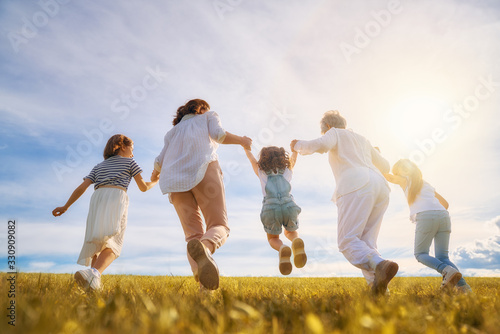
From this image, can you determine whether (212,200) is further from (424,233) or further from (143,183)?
(424,233)

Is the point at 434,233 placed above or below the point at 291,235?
below

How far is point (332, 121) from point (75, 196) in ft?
13.8

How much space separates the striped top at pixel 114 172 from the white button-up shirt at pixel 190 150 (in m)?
0.75

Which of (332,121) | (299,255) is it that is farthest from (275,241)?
(332,121)

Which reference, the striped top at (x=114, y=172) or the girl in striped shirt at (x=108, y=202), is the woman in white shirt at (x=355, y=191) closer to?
the striped top at (x=114, y=172)

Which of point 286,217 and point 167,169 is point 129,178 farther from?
point 286,217

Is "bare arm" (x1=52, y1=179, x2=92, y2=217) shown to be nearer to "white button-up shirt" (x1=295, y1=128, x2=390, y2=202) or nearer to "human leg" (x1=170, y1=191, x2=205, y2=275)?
"human leg" (x1=170, y1=191, x2=205, y2=275)

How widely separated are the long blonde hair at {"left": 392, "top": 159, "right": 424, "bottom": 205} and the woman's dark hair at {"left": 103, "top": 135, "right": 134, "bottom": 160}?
514 cm

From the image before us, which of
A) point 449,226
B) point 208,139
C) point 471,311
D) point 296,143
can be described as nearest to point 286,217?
point 296,143

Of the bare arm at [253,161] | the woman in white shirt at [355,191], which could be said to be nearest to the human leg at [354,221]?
the woman in white shirt at [355,191]

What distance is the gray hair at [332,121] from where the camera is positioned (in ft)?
18.2

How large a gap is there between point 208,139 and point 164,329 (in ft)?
11.7

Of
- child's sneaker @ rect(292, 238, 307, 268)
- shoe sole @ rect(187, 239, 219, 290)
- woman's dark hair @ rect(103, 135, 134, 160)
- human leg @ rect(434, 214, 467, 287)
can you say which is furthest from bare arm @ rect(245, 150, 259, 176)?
human leg @ rect(434, 214, 467, 287)

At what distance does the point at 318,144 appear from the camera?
5.02m
